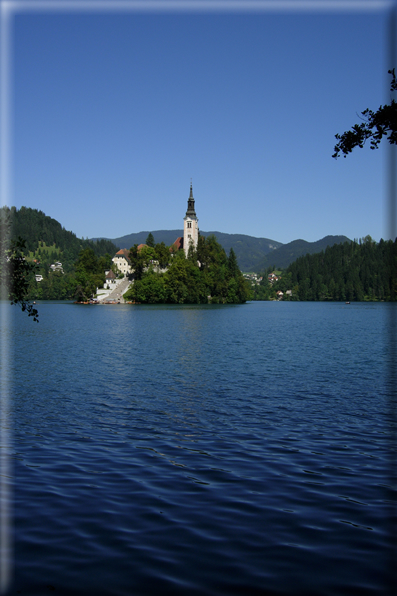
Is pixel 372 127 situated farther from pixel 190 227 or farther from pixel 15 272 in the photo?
pixel 190 227

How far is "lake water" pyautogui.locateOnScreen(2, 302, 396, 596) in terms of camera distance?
7.00 m

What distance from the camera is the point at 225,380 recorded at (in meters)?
24.2

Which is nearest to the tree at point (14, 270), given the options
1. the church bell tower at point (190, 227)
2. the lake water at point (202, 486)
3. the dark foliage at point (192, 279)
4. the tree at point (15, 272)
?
the tree at point (15, 272)

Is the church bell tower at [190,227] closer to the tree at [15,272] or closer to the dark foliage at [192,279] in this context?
the dark foliage at [192,279]

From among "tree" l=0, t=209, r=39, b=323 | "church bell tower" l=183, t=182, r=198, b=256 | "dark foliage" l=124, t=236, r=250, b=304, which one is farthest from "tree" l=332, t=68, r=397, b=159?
"church bell tower" l=183, t=182, r=198, b=256

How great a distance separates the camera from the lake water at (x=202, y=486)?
23.0ft

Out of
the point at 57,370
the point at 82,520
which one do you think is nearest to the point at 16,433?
the point at 82,520

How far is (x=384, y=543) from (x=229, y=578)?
2755mm

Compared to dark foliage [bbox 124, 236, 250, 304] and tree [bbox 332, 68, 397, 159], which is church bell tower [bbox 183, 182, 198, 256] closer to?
dark foliage [bbox 124, 236, 250, 304]

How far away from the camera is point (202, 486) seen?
34.0 feet

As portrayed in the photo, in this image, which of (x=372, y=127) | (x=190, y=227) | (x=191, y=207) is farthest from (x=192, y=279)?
(x=372, y=127)

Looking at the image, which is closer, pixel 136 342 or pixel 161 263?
pixel 136 342

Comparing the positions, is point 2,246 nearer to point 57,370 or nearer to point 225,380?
point 225,380

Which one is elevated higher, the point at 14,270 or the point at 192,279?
the point at 192,279
